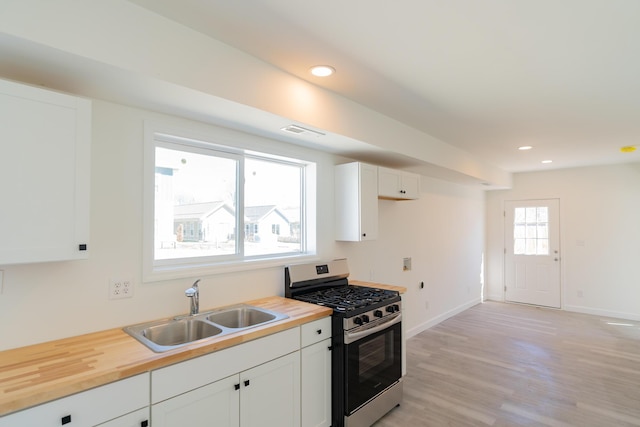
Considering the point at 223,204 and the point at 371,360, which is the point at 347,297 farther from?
the point at 223,204

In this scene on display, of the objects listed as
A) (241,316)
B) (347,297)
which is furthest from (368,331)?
(241,316)

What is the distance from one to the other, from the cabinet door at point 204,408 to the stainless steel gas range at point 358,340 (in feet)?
2.76

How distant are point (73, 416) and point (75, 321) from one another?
0.66 metres

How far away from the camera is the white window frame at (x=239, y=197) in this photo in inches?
84.5

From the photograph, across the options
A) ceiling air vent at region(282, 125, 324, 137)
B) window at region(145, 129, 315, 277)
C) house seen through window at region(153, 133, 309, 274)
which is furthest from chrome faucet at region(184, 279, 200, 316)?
ceiling air vent at region(282, 125, 324, 137)

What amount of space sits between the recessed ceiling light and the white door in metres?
5.87

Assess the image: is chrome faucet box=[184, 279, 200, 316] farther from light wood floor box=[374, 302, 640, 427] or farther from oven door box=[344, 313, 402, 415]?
light wood floor box=[374, 302, 640, 427]

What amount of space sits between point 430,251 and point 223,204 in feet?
11.4

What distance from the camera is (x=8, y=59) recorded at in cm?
147

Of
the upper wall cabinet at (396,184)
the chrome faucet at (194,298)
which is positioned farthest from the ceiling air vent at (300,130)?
the chrome faucet at (194,298)

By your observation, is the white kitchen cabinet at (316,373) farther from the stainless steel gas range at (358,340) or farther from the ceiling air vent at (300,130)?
the ceiling air vent at (300,130)

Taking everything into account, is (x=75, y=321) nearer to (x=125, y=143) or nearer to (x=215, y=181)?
(x=125, y=143)

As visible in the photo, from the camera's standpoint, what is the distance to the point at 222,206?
2.73 meters

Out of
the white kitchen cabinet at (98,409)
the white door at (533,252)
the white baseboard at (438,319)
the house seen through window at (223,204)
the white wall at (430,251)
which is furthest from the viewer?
the white door at (533,252)
